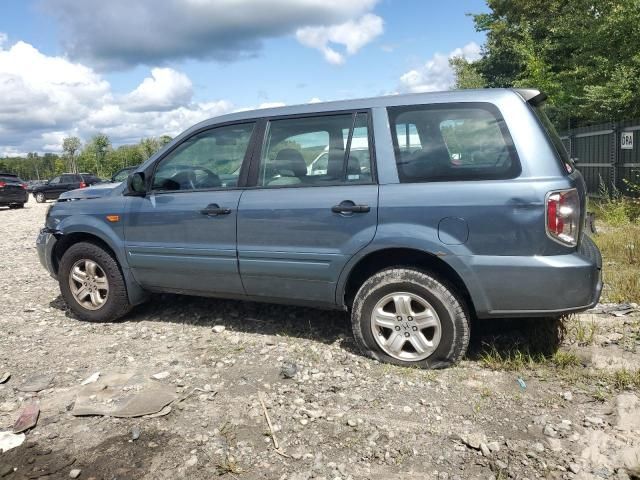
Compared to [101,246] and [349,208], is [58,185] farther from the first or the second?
[349,208]

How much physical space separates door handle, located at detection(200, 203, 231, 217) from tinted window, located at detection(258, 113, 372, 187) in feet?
1.17

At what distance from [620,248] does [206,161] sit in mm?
5096

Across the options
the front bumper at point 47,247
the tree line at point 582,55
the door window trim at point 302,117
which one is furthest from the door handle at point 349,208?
the tree line at point 582,55

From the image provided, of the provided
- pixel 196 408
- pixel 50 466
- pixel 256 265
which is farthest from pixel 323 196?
pixel 50 466

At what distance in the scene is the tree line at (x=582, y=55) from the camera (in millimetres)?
11469

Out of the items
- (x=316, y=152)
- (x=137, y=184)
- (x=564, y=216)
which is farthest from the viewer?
(x=137, y=184)

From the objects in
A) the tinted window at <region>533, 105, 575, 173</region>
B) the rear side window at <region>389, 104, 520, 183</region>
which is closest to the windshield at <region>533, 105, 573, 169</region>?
the tinted window at <region>533, 105, 575, 173</region>

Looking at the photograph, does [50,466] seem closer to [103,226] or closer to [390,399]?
[390,399]

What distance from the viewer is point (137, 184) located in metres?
4.46

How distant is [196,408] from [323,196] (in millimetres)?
1656

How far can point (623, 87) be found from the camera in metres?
11.5

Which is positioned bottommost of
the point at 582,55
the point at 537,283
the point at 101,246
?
the point at 537,283

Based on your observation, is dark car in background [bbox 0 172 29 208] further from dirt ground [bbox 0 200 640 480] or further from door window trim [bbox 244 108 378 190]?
door window trim [bbox 244 108 378 190]

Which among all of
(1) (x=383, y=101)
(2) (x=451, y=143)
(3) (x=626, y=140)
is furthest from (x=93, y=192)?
(3) (x=626, y=140)
